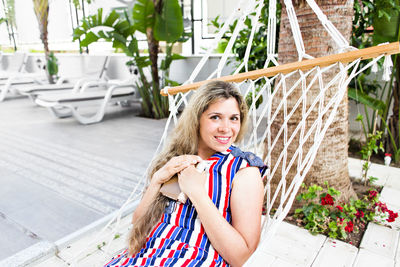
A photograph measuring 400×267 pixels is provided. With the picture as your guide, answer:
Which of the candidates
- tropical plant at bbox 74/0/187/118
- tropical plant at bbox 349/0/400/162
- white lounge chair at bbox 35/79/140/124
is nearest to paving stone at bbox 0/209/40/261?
tropical plant at bbox 349/0/400/162

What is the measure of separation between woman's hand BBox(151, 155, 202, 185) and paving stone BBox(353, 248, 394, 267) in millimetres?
1118

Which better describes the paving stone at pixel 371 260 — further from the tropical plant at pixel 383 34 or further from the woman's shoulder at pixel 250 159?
the tropical plant at pixel 383 34

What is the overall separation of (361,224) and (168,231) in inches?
57.4

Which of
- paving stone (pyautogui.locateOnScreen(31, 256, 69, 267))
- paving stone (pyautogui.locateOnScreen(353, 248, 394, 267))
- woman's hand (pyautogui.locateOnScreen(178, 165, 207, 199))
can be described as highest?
woman's hand (pyautogui.locateOnScreen(178, 165, 207, 199))

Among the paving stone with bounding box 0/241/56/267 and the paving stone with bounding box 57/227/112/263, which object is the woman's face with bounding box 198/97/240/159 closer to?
the paving stone with bounding box 57/227/112/263

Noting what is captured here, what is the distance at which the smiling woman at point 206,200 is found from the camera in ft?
3.01

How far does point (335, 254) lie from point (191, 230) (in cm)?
105

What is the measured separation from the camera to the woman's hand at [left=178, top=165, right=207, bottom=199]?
959mm

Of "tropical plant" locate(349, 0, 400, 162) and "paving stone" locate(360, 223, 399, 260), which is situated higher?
"tropical plant" locate(349, 0, 400, 162)

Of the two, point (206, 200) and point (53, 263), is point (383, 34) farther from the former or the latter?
point (53, 263)

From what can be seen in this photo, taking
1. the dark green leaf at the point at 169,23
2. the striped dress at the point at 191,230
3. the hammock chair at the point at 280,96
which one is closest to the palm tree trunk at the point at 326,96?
the hammock chair at the point at 280,96

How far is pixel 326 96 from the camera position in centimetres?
185

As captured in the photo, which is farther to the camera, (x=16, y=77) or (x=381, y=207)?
(x=16, y=77)

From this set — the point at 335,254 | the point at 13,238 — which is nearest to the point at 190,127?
the point at 335,254
